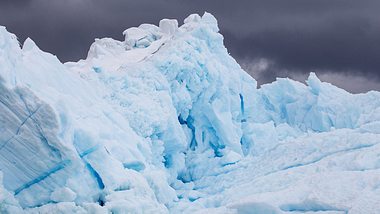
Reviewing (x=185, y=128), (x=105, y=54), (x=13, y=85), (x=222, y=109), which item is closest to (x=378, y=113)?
(x=222, y=109)

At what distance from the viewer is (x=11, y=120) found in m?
10.3

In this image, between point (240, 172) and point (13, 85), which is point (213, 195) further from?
point (13, 85)

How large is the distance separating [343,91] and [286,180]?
33.2ft

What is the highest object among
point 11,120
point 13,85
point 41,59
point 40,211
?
point 41,59

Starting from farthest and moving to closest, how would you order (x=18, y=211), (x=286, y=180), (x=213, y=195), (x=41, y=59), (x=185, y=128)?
(x=185, y=128)
(x=213, y=195)
(x=286, y=180)
(x=41, y=59)
(x=18, y=211)

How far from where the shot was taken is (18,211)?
10.2m

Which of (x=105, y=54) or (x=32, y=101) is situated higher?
(x=105, y=54)

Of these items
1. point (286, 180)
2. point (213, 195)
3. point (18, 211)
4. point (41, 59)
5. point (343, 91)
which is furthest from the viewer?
point (343, 91)

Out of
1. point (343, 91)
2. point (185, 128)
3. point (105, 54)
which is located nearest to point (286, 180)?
point (185, 128)

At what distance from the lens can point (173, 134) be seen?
16266 millimetres

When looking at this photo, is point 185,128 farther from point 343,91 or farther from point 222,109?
point 343,91

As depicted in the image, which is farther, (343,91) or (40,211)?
(343,91)

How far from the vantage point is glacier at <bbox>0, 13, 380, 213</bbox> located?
10500 mm

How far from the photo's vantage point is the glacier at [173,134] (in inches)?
413
